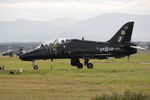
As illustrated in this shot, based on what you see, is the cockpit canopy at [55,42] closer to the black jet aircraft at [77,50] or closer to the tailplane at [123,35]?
the black jet aircraft at [77,50]

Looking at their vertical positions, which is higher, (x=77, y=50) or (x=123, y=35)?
(x=123, y=35)

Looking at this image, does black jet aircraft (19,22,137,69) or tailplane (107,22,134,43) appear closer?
black jet aircraft (19,22,137,69)

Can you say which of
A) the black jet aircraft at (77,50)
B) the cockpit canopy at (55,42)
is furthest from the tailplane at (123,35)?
the cockpit canopy at (55,42)

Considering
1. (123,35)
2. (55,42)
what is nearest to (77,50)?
(55,42)

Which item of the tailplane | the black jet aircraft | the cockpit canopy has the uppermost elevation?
the tailplane

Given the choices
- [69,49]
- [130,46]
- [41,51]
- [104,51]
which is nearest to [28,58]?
[41,51]

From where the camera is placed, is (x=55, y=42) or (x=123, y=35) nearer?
(x=55, y=42)

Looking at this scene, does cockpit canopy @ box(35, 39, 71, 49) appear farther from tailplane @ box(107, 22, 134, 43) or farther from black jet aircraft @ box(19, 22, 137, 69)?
tailplane @ box(107, 22, 134, 43)

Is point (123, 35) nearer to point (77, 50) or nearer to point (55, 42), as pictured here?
point (77, 50)

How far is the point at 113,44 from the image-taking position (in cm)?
4297

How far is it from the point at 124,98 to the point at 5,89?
867 cm

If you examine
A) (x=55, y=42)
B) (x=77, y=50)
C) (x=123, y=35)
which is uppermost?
(x=123, y=35)

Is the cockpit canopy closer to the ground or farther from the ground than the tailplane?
closer to the ground

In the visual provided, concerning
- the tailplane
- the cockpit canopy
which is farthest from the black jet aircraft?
the tailplane
